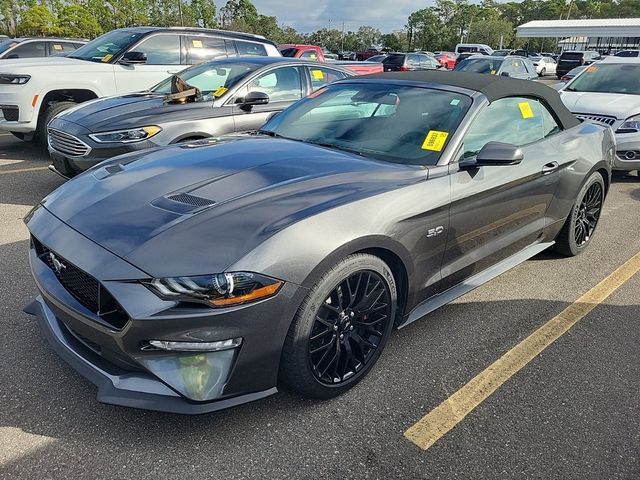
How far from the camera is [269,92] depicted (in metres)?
6.00

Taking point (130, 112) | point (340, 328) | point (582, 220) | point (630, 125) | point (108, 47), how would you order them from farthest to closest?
point (108, 47)
point (630, 125)
point (130, 112)
point (582, 220)
point (340, 328)

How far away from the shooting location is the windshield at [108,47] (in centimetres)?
759

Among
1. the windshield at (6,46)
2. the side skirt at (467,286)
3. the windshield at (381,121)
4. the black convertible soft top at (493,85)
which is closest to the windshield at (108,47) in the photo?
the windshield at (6,46)

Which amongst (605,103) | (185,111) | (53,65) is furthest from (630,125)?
(53,65)

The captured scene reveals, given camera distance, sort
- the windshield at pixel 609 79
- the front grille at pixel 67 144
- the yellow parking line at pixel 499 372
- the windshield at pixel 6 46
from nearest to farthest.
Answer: the yellow parking line at pixel 499 372
the front grille at pixel 67 144
the windshield at pixel 609 79
the windshield at pixel 6 46

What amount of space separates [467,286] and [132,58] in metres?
6.45

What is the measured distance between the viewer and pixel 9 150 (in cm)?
782

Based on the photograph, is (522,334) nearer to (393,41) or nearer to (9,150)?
(9,150)

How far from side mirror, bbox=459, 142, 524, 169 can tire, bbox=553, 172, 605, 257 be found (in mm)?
1560

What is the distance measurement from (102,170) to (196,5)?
61.8 meters

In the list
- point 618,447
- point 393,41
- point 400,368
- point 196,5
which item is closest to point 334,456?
point 400,368

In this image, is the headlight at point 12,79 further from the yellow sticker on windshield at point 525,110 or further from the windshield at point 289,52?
the windshield at point 289,52

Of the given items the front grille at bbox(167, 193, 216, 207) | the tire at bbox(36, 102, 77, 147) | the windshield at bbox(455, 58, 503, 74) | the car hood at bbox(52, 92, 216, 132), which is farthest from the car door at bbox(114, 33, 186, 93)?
the windshield at bbox(455, 58, 503, 74)

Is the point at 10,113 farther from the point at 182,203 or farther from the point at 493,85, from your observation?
the point at 493,85
